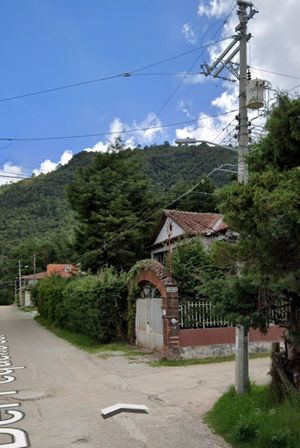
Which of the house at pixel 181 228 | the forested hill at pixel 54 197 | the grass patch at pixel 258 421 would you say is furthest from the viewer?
the house at pixel 181 228

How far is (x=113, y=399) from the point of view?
34.2ft

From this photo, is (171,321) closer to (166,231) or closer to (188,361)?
(188,361)

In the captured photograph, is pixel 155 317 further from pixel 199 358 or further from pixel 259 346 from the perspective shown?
pixel 259 346

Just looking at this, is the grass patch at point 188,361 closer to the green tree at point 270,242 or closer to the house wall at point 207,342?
the house wall at point 207,342

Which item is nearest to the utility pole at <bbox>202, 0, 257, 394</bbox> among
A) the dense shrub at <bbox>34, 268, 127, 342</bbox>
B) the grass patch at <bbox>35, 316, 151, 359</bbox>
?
the grass patch at <bbox>35, 316, 151, 359</bbox>

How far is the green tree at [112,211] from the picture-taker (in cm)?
3278

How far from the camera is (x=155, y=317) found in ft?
57.8

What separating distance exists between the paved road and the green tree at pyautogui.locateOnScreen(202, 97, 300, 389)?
1.89m

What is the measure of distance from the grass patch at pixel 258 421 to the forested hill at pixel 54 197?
7.35 metres

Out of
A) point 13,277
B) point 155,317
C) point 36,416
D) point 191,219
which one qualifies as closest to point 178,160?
point 191,219

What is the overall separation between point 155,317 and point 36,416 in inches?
348

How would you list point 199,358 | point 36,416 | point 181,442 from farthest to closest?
point 199,358 < point 36,416 < point 181,442

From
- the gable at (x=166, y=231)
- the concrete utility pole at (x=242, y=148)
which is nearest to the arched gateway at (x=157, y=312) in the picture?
the concrete utility pole at (x=242, y=148)

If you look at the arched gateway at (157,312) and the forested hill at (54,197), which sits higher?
the forested hill at (54,197)
